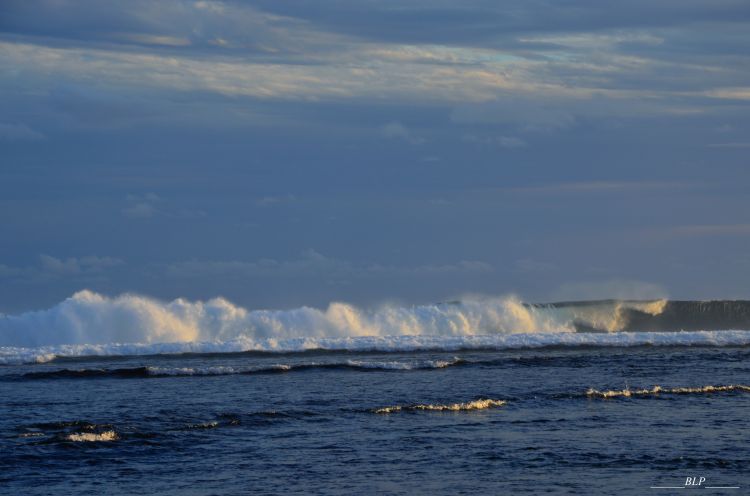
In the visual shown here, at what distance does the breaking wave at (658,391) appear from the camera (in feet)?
85.4

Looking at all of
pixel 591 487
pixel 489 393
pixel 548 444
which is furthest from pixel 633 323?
pixel 591 487

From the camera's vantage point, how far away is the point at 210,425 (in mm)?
22188

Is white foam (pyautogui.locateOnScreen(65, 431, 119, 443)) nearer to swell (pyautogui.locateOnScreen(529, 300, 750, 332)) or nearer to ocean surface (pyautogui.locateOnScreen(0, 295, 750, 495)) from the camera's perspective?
ocean surface (pyautogui.locateOnScreen(0, 295, 750, 495))

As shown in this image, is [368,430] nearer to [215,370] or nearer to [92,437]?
[92,437]

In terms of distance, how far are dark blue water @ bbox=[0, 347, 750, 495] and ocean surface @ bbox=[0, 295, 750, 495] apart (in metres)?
0.06

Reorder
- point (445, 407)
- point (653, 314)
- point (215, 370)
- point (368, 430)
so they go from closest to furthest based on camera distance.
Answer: point (368, 430), point (445, 407), point (215, 370), point (653, 314)

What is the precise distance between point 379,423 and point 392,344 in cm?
2119

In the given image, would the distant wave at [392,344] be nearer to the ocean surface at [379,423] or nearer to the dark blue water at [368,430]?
the ocean surface at [379,423]

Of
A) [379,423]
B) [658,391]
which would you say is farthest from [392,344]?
[379,423]

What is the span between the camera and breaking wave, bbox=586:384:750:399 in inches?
1024

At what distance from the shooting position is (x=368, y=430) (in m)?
21.3

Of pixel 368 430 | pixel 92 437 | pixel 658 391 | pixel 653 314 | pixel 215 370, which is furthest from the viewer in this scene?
pixel 653 314

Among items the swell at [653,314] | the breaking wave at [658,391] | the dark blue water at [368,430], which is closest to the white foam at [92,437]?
the dark blue water at [368,430]

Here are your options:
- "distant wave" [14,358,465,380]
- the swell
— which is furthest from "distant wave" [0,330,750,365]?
the swell
